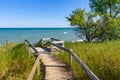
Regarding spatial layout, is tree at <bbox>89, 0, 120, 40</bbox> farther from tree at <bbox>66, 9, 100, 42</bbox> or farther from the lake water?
the lake water

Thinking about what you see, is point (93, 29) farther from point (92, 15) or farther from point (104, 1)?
point (104, 1)

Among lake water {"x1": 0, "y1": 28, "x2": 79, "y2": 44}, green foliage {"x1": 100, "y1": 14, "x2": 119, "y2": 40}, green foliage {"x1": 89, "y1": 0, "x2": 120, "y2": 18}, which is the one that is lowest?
lake water {"x1": 0, "y1": 28, "x2": 79, "y2": 44}

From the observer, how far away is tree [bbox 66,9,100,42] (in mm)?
24094

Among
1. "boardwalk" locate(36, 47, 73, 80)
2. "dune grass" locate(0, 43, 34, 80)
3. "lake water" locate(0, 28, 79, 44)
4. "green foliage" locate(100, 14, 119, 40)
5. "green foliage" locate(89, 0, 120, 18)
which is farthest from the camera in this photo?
"lake water" locate(0, 28, 79, 44)

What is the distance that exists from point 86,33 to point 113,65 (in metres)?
17.1

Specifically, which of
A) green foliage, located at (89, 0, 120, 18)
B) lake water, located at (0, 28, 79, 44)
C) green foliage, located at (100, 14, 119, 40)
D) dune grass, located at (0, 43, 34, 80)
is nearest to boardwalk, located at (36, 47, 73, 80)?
dune grass, located at (0, 43, 34, 80)

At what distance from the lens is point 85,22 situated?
24297 mm

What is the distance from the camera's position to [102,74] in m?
7.38

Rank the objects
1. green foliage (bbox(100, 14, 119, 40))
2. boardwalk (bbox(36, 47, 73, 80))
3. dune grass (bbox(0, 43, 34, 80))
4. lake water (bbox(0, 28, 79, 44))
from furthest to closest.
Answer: lake water (bbox(0, 28, 79, 44)) < green foliage (bbox(100, 14, 119, 40)) < dune grass (bbox(0, 43, 34, 80)) < boardwalk (bbox(36, 47, 73, 80))

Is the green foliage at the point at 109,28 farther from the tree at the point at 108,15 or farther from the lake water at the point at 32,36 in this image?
the lake water at the point at 32,36

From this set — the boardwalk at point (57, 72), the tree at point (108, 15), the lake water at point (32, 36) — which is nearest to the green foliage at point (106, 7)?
the tree at point (108, 15)

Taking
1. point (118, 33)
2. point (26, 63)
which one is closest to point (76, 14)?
point (118, 33)

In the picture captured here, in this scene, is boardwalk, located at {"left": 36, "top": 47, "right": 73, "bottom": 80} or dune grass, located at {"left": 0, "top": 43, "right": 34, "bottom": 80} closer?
boardwalk, located at {"left": 36, "top": 47, "right": 73, "bottom": 80}

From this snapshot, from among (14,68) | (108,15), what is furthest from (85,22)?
(14,68)
